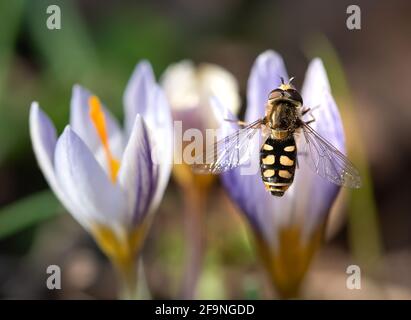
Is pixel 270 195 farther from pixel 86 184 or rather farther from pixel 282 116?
pixel 86 184

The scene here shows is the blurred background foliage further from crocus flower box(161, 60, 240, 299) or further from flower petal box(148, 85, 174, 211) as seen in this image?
flower petal box(148, 85, 174, 211)

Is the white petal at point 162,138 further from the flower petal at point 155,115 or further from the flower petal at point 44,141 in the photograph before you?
the flower petal at point 44,141

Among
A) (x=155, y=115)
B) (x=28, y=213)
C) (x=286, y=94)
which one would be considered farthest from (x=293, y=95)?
(x=28, y=213)

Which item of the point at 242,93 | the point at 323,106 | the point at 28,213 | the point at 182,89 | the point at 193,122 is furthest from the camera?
the point at 242,93

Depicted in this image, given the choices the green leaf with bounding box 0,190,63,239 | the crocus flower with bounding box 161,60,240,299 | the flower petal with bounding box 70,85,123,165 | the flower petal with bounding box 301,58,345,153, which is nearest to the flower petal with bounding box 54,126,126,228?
the flower petal with bounding box 70,85,123,165
